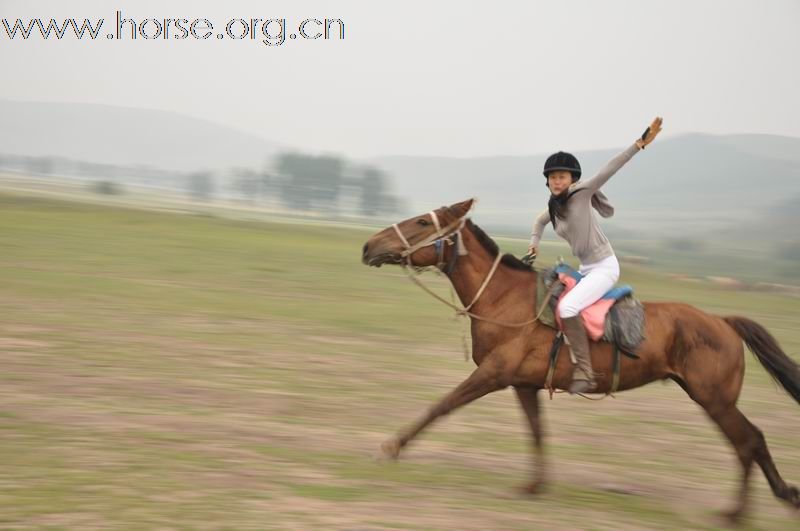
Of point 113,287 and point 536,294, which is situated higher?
point 536,294

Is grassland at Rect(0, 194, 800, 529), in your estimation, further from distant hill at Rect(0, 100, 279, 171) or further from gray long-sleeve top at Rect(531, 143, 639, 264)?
distant hill at Rect(0, 100, 279, 171)

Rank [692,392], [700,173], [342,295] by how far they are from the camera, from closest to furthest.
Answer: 1. [692,392]
2. [342,295]
3. [700,173]

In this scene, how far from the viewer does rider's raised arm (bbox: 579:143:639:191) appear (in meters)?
6.73

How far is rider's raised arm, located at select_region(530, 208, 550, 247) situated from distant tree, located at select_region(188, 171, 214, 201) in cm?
5436

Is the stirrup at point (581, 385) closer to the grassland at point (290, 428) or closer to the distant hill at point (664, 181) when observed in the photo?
the grassland at point (290, 428)

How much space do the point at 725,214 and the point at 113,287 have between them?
→ 370 ft

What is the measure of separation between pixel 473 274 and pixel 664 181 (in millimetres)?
145489

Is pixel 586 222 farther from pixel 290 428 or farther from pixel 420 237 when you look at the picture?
pixel 290 428

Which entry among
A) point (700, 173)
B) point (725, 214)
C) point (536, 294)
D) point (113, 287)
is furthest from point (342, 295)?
point (700, 173)

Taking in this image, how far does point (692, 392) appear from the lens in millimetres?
7164

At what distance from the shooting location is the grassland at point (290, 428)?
252 inches

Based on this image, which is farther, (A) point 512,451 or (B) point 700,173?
(B) point 700,173

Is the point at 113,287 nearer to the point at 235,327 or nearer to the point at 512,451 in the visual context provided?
the point at 235,327

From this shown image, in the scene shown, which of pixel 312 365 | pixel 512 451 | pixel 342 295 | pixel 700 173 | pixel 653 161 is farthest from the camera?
pixel 653 161
